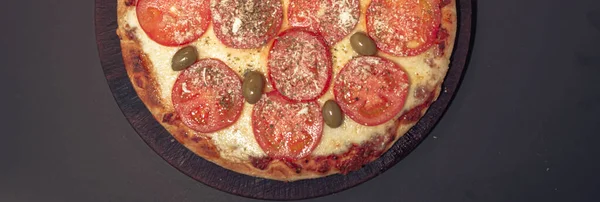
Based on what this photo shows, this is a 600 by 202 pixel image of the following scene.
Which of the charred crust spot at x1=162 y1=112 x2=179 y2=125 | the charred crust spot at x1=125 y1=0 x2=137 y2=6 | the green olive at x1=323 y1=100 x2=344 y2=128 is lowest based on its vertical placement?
the charred crust spot at x1=162 y1=112 x2=179 y2=125

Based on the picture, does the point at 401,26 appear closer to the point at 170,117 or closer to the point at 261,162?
the point at 261,162

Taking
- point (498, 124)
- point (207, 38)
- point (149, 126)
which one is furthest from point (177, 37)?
point (498, 124)

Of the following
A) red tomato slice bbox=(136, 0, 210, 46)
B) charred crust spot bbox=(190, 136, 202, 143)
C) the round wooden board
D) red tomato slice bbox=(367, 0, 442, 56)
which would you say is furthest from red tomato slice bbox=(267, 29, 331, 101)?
the round wooden board

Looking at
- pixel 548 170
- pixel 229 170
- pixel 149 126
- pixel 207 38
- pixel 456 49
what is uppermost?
pixel 207 38

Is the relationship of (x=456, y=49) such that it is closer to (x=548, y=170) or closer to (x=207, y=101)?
(x=548, y=170)

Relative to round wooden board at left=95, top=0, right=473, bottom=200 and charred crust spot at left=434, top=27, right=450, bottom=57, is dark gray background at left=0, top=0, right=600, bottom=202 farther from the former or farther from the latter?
charred crust spot at left=434, top=27, right=450, bottom=57
